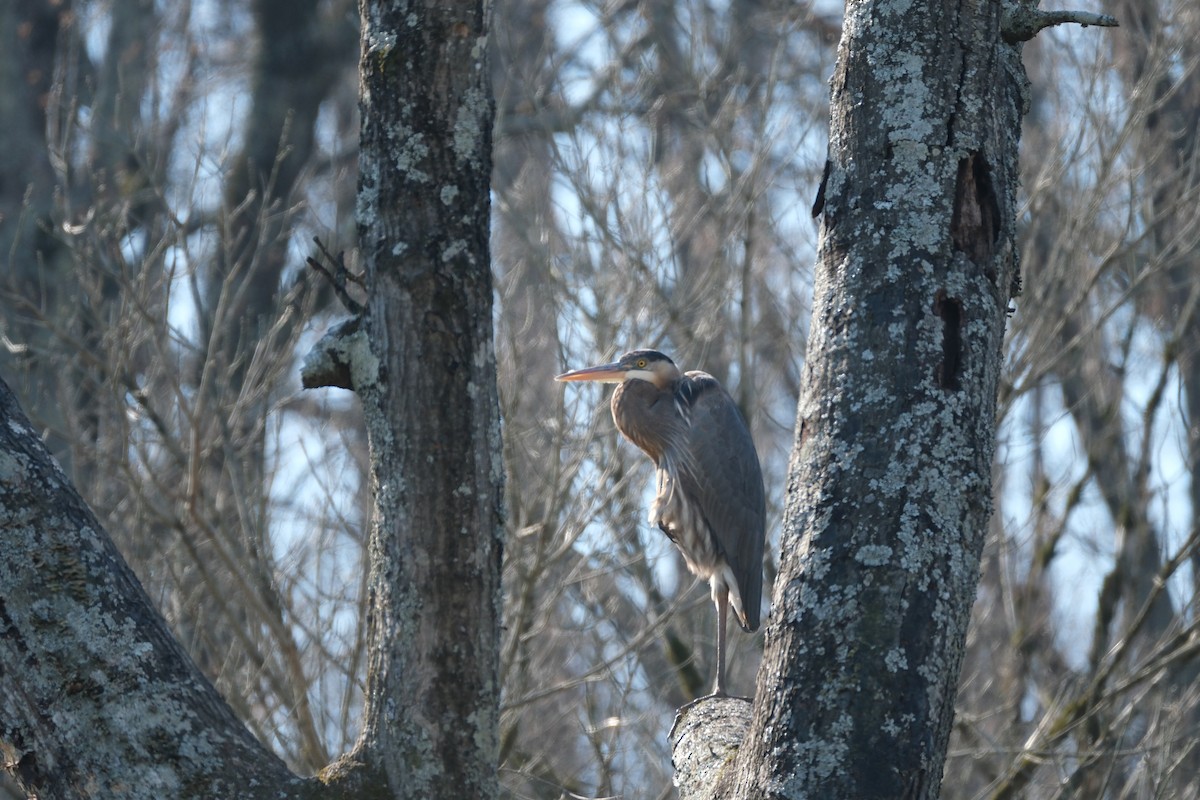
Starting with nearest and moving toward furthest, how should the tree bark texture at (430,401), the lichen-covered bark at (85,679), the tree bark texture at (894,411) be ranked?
the tree bark texture at (894,411) → the lichen-covered bark at (85,679) → the tree bark texture at (430,401)

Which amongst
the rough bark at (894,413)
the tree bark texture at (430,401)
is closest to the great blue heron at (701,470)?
the tree bark texture at (430,401)

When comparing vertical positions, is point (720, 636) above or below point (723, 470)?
below

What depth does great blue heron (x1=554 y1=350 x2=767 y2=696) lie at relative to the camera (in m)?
5.75

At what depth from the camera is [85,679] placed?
2.48 metres

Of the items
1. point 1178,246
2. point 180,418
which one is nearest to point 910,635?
point 180,418

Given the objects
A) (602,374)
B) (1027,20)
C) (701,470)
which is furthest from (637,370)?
(1027,20)

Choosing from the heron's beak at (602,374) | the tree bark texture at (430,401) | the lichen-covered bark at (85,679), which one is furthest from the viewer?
the heron's beak at (602,374)

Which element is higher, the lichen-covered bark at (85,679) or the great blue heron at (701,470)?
the great blue heron at (701,470)

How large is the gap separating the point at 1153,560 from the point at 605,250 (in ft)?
12.2

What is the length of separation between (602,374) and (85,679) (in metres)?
3.65

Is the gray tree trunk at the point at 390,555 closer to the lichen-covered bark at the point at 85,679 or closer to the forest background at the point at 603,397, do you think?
the lichen-covered bark at the point at 85,679

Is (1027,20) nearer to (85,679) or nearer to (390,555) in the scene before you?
(390,555)

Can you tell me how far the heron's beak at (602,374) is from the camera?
232 inches

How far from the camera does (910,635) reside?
2359mm
